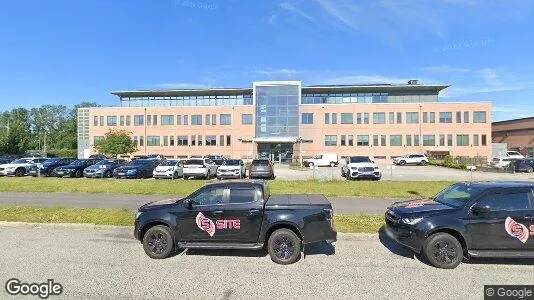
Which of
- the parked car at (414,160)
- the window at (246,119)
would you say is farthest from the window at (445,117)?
the window at (246,119)

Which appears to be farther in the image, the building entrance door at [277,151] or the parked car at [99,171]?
the building entrance door at [277,151]

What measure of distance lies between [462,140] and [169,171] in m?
55.1

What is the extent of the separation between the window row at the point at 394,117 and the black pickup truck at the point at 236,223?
5650 cm

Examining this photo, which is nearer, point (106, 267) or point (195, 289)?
point (195, 289)

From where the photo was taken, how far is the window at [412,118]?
61.2 metres

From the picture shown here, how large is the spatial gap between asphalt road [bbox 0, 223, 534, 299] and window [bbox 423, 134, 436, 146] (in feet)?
192

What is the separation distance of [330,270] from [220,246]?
2.28 m

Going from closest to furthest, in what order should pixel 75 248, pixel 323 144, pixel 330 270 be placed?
pixel 330 270
pixel 75 248
pixel 323 144

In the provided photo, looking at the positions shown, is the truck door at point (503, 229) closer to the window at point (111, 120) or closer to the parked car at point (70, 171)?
the parked car at point (70, 171)

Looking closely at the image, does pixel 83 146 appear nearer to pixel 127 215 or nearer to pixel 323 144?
pixel 323 144

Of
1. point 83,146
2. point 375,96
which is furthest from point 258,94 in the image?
point 83,146

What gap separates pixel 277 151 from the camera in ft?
206

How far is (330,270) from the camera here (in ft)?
20.4

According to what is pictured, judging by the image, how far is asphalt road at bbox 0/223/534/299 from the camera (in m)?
5.19
